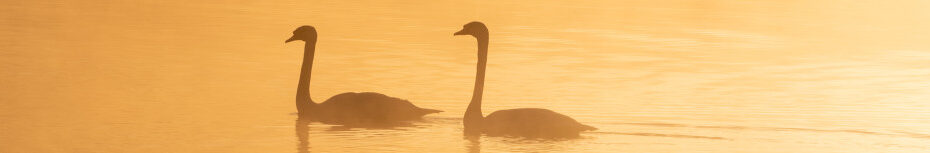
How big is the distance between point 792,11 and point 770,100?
1104cm

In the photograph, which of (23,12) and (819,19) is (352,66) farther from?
(819,19)

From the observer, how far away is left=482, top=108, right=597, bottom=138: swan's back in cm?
1309

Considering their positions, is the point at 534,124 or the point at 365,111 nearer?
the point at 534,124

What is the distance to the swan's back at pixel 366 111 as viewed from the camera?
1408 centimetres

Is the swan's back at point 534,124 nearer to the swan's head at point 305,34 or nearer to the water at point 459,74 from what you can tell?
the water at point 459,74

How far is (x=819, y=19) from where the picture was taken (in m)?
25.6

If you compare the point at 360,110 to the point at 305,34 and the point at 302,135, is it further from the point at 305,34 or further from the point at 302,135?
the point at 305,34

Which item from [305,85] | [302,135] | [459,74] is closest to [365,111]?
[305,85]

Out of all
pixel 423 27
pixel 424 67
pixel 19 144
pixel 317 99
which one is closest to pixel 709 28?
pixel 423 27

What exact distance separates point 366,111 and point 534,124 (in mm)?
1471

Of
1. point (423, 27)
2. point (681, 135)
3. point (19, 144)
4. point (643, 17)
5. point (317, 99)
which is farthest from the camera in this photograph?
point (643, 17)

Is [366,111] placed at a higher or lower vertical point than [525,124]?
lower

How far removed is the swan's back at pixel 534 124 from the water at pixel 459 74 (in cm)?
10

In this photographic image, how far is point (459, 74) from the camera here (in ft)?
57.2
